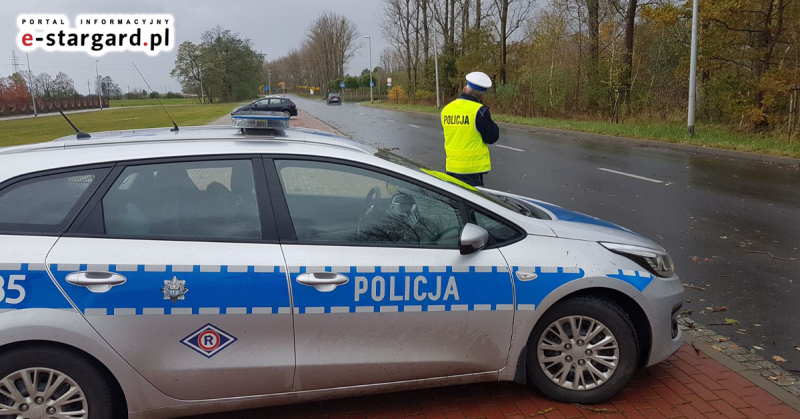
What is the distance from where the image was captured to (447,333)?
3039mm

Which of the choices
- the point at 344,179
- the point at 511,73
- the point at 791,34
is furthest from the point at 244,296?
the point at 511,73

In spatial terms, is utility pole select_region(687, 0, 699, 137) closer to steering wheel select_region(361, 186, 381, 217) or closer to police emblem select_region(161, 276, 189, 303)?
steering wheel select_region(361, 186, 381, 217)

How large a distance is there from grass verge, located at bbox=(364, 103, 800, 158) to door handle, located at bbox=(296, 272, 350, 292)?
46.6ft

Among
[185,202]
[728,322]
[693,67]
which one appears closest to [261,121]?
[185,202]

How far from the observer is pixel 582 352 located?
322 centimetres

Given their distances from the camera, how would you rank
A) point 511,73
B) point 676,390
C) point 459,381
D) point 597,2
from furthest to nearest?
1. point 511,73
2. point 597,2
3. point 676,390
4. point 459,381

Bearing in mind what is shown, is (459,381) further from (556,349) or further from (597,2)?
(597,2)

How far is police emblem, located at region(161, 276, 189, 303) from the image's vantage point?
2.67 meters

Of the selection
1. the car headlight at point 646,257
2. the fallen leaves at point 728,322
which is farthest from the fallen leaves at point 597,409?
the fallen leaves at point 728,322

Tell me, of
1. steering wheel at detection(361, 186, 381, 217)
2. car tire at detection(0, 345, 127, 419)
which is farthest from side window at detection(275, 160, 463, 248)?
car tire at detection(0, 345, 127, 419)

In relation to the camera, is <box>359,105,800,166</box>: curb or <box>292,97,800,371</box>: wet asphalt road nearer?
<box>292,97,800,371</box>: wet asphalt road

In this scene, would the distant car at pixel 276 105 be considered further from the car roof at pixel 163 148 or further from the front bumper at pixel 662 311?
the front bumper at pixel 662 311

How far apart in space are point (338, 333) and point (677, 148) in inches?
635

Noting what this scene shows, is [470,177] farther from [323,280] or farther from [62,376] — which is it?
[62,376]
